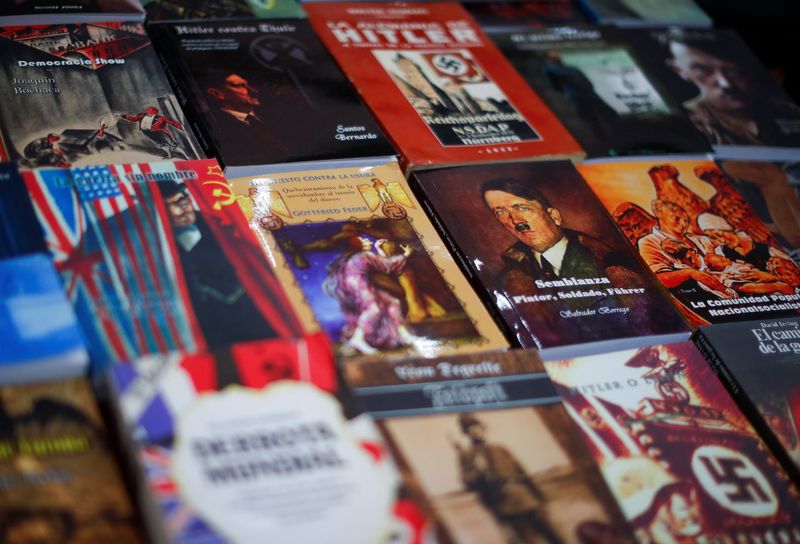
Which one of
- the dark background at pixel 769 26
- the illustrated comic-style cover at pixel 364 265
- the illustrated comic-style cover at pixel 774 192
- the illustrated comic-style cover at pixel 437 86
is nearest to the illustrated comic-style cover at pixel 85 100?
the illustrated comic-style cover at pixel 364 265

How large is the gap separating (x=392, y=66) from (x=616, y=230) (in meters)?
0.66

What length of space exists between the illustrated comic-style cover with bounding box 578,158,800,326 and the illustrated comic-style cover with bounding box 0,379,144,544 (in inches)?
44.5

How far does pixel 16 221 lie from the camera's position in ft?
4.95

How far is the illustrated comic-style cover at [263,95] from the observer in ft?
6.11

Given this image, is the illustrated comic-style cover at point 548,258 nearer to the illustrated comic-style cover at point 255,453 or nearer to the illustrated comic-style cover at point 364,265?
the illustrated comic-style cover at point 364,265

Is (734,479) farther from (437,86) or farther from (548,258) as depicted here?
(437,86)

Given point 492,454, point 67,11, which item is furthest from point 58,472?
point 67,11

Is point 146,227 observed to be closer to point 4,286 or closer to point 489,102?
point 4,286

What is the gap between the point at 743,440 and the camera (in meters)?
1.62

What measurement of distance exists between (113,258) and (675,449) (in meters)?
1.00

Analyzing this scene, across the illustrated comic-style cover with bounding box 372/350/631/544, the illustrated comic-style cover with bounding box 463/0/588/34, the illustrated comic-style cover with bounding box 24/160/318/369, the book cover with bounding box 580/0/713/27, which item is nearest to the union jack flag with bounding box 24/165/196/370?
the illustrated comic-style cover with bounding box 24/160/318/369

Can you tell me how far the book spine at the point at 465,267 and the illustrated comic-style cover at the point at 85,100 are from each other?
462 millimetres

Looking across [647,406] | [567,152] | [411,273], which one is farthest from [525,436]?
[567,152]

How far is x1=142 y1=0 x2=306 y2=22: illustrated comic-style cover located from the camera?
6.95 ft
